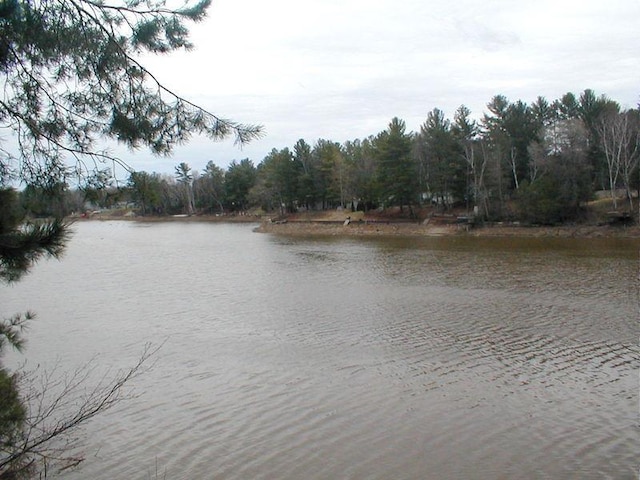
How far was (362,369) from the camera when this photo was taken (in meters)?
11.4

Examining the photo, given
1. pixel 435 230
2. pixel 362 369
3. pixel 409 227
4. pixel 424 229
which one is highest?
pixel 409 227

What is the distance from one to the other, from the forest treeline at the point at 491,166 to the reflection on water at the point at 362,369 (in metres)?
14.5

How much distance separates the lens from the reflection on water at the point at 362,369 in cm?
768

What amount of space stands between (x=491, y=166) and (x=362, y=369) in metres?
42.3

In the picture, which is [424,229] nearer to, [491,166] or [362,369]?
[491,166]

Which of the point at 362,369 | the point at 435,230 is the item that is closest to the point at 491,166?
the point at 435,230

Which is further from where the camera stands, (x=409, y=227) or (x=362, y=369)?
(x=409, y=227)

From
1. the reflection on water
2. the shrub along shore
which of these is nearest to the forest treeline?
the shrub along shore

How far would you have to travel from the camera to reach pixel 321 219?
6328cm

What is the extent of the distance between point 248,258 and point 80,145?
29.2 m

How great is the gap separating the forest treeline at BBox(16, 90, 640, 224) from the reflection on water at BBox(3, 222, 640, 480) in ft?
47.4

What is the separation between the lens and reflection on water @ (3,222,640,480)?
768cm

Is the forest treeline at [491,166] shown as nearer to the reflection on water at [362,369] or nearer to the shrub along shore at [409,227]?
the shrub along shore at [409,227]

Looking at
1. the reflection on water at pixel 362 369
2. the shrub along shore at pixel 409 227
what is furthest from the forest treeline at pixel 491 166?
the reflection on water at pixel 362 369
